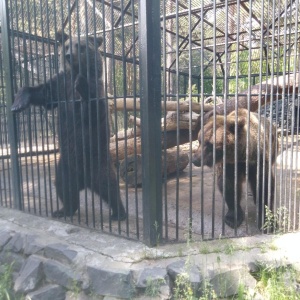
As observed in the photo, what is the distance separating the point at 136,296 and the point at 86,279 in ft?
1.69

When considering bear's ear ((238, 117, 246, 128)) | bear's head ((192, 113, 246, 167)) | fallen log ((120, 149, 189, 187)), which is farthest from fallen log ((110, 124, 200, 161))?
bear's ear ((238, 117, 246, 128))

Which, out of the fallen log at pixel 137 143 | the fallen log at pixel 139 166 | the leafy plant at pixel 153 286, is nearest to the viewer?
the leafy plant at pixel 153 286

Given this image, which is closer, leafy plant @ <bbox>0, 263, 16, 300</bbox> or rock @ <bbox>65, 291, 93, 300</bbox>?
rock @ <bbox>65, 291, 93, 300</bbox>

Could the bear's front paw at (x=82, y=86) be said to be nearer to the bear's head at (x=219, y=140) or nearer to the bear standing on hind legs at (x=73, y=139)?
the bear standing on hind legs at (x=73, y=139)

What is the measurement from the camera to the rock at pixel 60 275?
3.29 m

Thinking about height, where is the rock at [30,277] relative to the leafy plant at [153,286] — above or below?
below

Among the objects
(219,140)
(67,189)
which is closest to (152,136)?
(219,140)

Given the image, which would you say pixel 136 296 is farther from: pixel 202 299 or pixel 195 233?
pixel 195 233

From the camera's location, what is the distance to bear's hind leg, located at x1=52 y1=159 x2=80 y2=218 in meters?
4.38

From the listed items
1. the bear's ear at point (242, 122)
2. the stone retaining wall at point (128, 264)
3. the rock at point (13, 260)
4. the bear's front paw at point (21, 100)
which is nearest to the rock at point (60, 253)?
the stone retaining wall at point (128, 264)

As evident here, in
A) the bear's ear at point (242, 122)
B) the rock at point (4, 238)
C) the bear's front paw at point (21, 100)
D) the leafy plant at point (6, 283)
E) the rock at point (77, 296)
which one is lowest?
the leafy plant at point (6, 283)

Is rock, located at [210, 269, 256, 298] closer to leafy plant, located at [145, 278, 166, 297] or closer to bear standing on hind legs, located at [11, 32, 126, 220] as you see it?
leafy plant, located at [145, 278, 166, 297]

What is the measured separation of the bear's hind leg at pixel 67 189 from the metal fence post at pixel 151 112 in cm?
123

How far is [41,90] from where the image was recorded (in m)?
4.63
